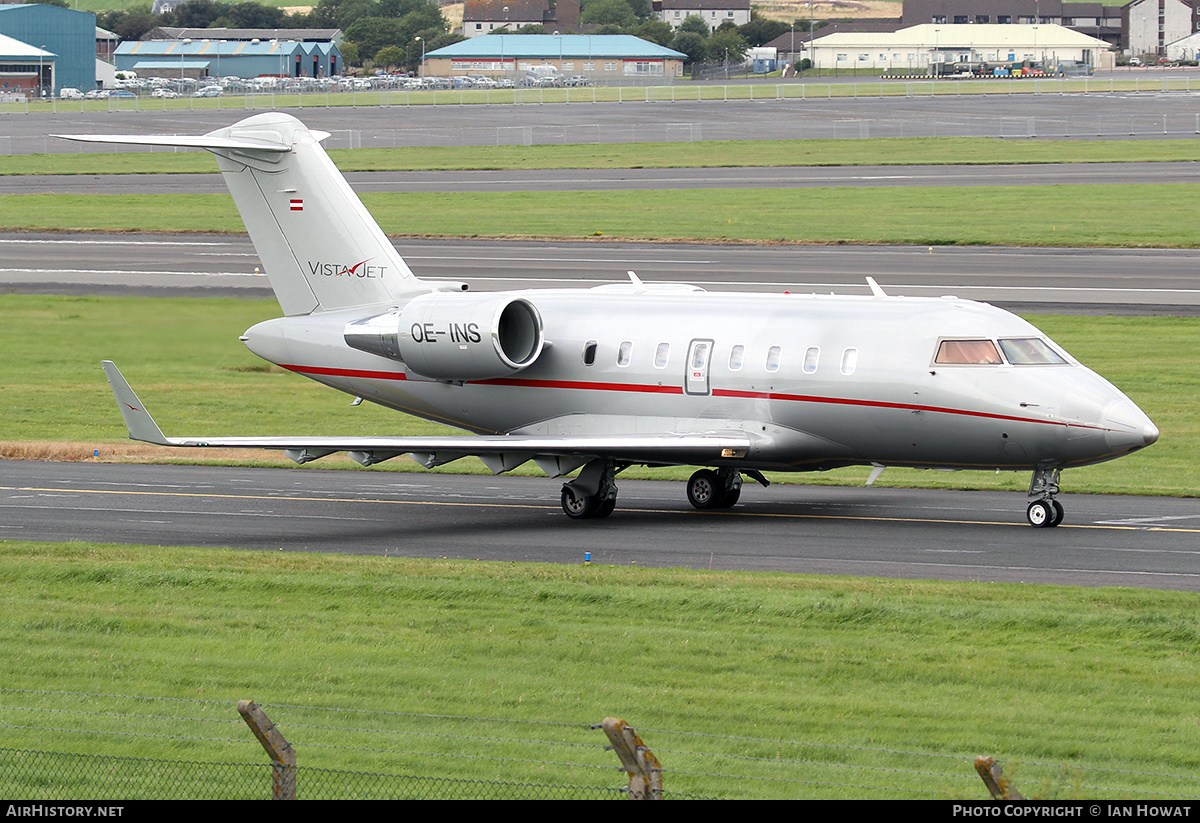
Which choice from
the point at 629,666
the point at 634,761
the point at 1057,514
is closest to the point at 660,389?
the point at 1057,514

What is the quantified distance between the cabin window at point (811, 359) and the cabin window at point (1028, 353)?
3070mm

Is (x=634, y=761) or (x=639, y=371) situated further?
(x=639, y=371)

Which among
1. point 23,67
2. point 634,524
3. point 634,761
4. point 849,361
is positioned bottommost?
point 634,524

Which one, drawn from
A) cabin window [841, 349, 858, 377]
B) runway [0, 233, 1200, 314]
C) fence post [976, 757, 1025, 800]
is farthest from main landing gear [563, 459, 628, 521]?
runway [0, 233, 1200, 314]

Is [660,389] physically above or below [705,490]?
above

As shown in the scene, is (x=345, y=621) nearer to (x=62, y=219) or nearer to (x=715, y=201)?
(x=715, y=201)

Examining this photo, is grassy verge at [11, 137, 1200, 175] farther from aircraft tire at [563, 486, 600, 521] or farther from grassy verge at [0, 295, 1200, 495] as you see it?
aircraft tire at [563, 486, 600, 521]

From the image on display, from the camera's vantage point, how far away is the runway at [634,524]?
76.1ft

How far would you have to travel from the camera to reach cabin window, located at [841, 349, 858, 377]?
26.4 meters

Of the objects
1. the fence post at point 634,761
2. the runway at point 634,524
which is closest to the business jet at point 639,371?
the runway at point 634,524

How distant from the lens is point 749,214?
7262cm

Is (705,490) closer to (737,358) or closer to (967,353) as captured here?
(737,358)

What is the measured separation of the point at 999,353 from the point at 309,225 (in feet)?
47.0
